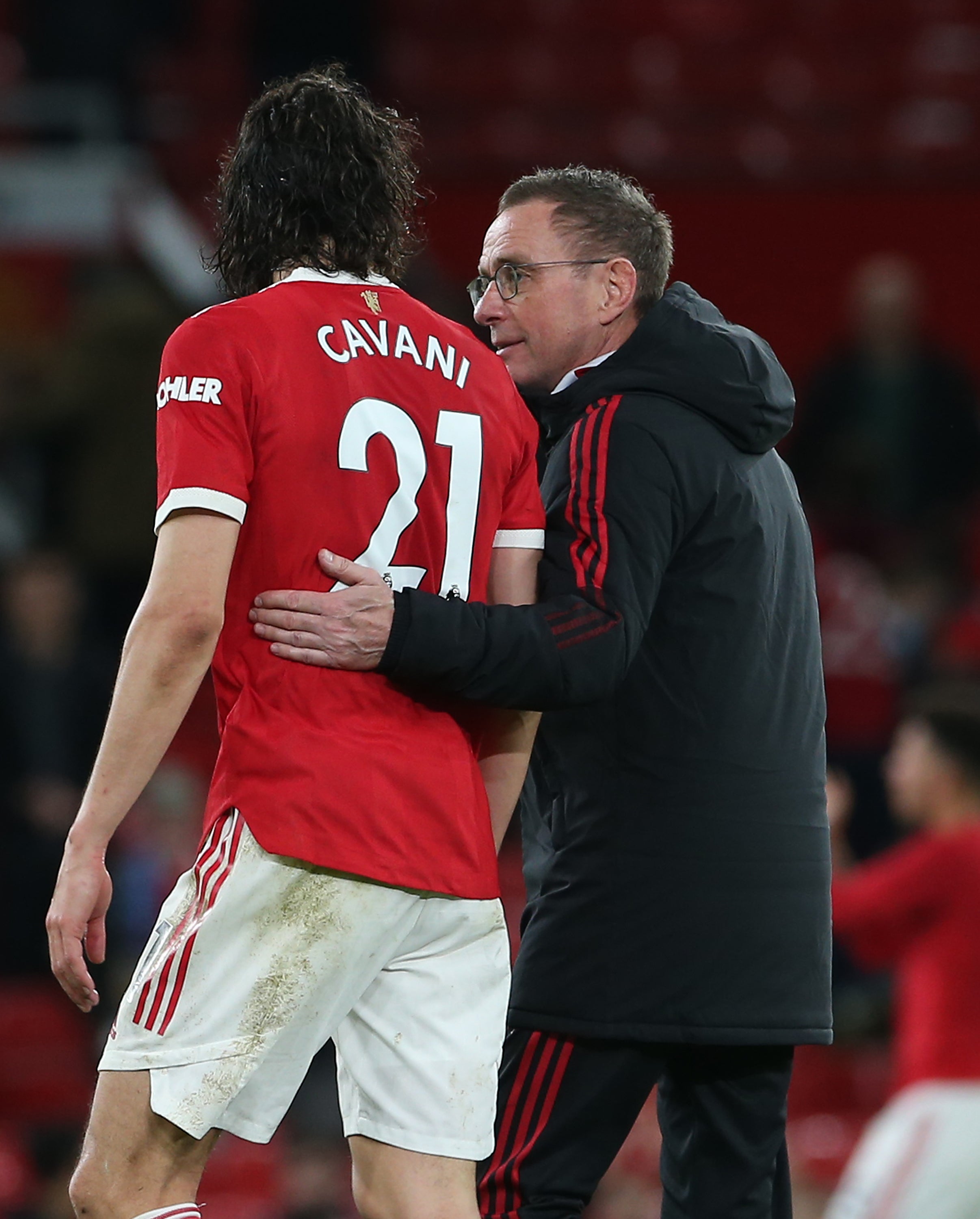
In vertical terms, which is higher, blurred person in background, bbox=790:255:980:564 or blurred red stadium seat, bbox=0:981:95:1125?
blurred person in background, bbox=790:255:980:564

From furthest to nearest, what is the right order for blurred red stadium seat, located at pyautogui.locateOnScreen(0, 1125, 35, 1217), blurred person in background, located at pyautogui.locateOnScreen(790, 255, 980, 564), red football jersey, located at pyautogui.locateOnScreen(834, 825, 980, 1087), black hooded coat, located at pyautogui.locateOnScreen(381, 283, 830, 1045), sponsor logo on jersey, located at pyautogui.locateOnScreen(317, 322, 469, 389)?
blurred person in background, located at pyautogui.locateOnScreen(790, 255, 980, 564) < blurred red stadium seat, located at pyautogui.locateOnScreen(0, 1125, 35, 1217) < red football jersey, located at pyautogui.locateOnScreen(834, 825, 980, 1087) < black hooded coat, located at pyautogui.locateOnScreen(381, 283, 830, 1045) < sponsor logo on jersey, located at pyautogui.locateOnScreen(317, 322, 469, 389)

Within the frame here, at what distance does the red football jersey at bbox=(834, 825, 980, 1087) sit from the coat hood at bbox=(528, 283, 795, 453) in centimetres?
197

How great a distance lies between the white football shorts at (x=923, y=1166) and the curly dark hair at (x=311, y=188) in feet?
4.94

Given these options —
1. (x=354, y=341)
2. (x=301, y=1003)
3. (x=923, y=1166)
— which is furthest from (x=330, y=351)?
(x=923, y=1166)

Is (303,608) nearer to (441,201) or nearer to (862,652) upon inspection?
(862,652)

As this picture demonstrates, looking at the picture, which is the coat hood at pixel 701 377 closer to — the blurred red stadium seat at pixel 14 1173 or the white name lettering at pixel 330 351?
the white name lettering at pixel 330 351

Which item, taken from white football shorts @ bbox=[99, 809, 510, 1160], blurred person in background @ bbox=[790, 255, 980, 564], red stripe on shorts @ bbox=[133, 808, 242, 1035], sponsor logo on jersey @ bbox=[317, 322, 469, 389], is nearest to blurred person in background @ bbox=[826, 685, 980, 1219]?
white football shorts @ bbox=[99, 809, 510, 1160]

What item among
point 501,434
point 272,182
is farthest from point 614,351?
point 272,182

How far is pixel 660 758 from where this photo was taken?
325cm

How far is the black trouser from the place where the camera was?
3262 millimetres

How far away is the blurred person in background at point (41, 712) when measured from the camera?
752 centimetres

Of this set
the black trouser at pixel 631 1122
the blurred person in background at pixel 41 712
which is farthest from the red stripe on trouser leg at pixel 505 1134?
the blurred person in background at pixel 41 712

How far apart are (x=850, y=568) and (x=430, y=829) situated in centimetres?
617

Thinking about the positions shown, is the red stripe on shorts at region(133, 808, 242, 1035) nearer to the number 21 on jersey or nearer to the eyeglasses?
the number 21 on jersey
